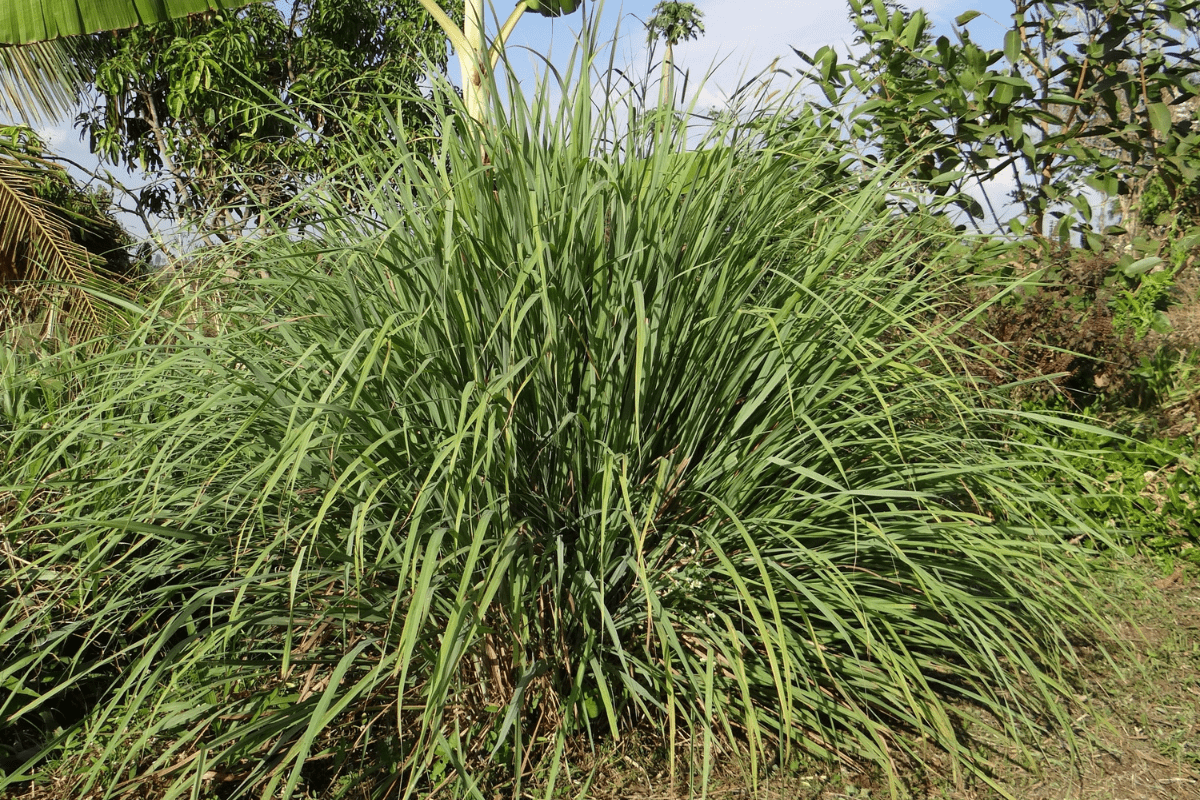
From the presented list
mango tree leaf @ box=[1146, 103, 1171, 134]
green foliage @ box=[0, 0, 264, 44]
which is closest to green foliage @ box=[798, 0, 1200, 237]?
mango tree leaf @ box=[1146, 103, 1171, 134]

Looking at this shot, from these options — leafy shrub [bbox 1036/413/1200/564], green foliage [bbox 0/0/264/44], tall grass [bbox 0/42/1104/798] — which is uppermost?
green foliage [bbox 0/0/264/44]

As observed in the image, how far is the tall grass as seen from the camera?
7.62 ft

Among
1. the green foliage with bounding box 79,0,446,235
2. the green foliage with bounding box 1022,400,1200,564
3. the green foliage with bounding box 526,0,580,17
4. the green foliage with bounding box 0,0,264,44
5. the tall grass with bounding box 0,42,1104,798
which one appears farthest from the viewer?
the green foliage with bounding box 79,0,446,235

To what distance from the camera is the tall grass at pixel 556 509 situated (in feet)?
7.62

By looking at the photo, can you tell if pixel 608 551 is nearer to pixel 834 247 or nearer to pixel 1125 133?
pixel 834 247

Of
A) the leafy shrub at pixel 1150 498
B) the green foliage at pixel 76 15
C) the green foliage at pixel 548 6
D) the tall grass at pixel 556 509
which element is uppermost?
the green foliage at pixel 548 6

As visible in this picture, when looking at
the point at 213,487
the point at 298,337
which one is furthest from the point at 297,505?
the point at 298,337

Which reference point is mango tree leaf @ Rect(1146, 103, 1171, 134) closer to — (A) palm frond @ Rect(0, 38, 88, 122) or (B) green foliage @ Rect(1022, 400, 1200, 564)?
(B) green foliage @ Rect(1022, 400, 1200, 564)

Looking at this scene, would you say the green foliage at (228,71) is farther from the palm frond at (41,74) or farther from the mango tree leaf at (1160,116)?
the mango tree leaf at (1160,116)

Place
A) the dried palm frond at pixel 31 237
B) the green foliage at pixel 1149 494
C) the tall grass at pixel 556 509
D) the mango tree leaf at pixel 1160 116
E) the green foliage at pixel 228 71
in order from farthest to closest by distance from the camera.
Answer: the green foliage at pixel 228 71
the dried palm frond at pixel 31 237
the mango tree leaf at pixel 1160 116
the green foliage at pixel 1149 494
the tall grass at pixel 556 509

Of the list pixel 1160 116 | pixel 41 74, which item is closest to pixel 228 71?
pixel 41 74

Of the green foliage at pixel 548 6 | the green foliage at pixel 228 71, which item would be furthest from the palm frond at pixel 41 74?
the green foliage at pixel 548 6

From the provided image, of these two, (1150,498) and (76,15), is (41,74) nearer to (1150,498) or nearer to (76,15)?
(76,15)

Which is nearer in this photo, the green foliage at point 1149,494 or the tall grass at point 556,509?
the tall grass at point 556,509
